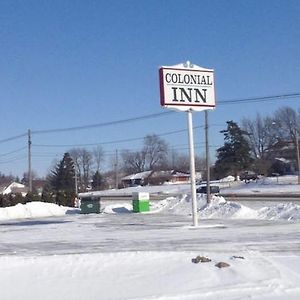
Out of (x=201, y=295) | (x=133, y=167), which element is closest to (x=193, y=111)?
(x=201, y=295)

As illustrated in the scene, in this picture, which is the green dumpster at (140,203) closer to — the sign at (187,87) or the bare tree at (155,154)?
the sign at (187,87)

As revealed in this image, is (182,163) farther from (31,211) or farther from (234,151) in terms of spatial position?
(31,211)

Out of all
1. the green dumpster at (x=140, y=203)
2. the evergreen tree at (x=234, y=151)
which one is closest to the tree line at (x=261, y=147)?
the evergreen tree at (x=234, y=151)

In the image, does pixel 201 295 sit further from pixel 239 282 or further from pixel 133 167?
pixel 133 167

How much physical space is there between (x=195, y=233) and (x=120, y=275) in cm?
1037

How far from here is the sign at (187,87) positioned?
2388 centimetres

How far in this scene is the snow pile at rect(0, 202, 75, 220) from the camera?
38.3m

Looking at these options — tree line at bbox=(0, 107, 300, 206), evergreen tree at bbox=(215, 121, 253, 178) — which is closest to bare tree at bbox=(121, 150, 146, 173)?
tree line at bbox=(0, 107, 300, 206)

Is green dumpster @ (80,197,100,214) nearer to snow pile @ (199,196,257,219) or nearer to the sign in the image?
snow pile @ (199,196,257,219)

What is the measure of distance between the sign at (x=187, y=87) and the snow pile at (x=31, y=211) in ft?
59.7

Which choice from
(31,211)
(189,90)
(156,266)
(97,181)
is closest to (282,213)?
(189,90)

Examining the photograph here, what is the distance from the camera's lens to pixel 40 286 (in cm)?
971

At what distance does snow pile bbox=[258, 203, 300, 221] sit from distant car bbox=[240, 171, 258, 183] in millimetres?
72256

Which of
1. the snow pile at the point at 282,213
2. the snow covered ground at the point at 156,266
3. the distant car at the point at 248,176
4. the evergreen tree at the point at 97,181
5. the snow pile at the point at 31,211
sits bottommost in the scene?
the snow covered ground at the point at 156,266
